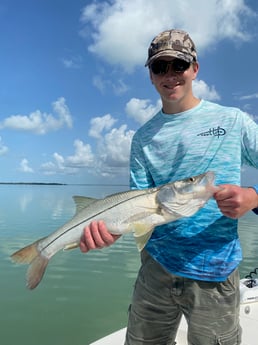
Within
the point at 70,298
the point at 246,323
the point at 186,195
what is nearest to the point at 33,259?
the point at 186,195

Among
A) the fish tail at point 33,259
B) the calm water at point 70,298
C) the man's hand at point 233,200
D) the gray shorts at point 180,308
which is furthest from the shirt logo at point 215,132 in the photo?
the calm water at point 70,298

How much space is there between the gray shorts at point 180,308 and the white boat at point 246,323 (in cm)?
160

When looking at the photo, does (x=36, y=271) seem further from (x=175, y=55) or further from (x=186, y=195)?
(x=175, y=55)

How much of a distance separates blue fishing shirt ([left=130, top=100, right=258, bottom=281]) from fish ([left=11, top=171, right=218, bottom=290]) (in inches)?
7.3

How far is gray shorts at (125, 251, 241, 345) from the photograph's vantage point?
2918 millimetres

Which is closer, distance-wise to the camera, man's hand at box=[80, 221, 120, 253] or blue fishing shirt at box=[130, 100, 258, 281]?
blue fishing shirt at box=[130, 100, 258, 281]

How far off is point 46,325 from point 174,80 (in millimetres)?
7150

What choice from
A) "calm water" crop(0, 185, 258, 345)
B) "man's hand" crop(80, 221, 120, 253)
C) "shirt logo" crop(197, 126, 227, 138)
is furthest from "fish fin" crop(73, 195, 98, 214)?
"calm water" crop(0, 185, 258, 345)

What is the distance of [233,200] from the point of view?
265cm

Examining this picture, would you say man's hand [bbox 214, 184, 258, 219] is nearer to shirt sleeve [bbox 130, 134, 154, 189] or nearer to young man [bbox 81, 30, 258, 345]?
young man [bbox 81, 30, 258, 345]

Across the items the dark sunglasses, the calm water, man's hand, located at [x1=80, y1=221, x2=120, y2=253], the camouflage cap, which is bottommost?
the calm water

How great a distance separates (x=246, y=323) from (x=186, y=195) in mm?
3548

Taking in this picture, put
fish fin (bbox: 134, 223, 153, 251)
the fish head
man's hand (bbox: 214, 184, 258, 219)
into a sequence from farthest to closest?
fish fin (bbox: 134, 223, 153, 251) → the fish head → man's hand (bbox: 214, 184, 258, 219)

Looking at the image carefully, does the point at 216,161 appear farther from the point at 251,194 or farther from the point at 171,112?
the point at 171,112
